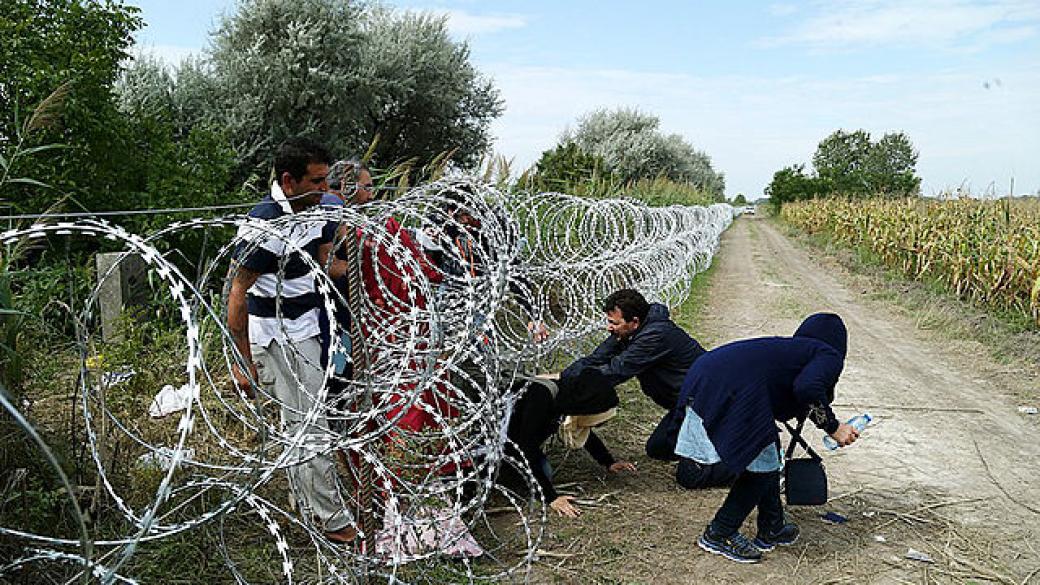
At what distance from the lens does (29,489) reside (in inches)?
132

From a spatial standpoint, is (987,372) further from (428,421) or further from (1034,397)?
(428,421)

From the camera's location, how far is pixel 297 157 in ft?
11.7

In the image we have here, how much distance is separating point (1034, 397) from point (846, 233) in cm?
1792

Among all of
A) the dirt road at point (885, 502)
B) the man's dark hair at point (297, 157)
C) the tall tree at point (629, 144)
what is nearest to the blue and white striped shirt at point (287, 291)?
the man's dark hair at point (297, 157)

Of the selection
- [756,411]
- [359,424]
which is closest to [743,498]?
[756,411]

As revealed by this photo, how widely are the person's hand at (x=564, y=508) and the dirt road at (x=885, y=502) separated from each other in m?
0.04

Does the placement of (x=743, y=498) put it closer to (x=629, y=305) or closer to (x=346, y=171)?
(x=629, y=305)

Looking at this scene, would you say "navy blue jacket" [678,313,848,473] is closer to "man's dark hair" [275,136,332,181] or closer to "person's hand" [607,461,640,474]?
"person's hand" [607,461,640,474]

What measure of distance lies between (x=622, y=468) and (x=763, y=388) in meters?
1.50

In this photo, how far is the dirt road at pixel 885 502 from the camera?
3.93m

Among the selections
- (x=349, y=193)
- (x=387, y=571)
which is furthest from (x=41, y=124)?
(x=387, y=571)

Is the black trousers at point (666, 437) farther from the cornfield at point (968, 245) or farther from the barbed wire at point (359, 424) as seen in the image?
the cornfield at point (968, 245)

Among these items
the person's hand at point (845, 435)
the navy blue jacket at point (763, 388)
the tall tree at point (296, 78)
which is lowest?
the person's hand at point (845, 435)

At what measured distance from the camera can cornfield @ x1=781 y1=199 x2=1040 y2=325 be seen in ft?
35.1
